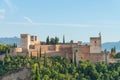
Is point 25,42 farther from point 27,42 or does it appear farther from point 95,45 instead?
point 95,45

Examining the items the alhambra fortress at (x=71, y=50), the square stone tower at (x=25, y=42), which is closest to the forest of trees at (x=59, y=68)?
the alhambra fortress at (x=71, y=50)

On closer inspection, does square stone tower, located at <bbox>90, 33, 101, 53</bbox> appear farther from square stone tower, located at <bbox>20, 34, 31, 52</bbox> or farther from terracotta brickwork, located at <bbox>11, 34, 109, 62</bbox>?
square stone tower, located at <bbox>20, 34, 31, 52</bbox>

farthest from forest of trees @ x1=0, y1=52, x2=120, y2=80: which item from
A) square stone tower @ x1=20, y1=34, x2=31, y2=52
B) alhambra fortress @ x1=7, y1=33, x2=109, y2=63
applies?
square stone tower @ x1=20, y1=34, x2=31, y2=52

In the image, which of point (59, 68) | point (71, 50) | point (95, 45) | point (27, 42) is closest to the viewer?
point (59, 68)

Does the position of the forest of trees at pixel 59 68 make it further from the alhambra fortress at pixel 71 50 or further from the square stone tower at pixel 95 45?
the square stone tower at pixel 95 45

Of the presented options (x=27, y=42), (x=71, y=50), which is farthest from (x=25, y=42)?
(x=71, y=50)

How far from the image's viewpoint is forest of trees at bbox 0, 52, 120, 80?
42931 millimetres

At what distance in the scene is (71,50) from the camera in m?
47.3

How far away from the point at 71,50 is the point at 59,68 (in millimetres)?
3577

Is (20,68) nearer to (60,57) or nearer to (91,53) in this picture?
(60,57)

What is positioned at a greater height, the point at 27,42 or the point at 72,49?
the point at 27,42

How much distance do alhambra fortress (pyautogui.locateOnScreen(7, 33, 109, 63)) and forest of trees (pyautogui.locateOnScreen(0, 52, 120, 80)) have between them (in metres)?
0.67

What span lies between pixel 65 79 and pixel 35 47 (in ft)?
25.8

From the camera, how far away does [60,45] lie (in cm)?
4866
